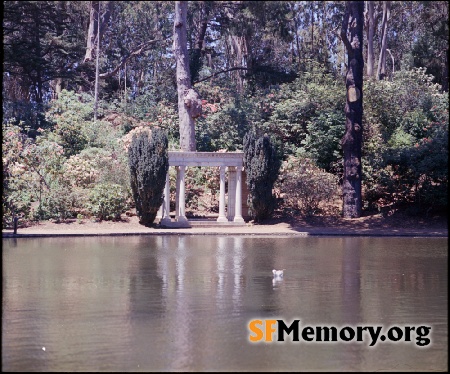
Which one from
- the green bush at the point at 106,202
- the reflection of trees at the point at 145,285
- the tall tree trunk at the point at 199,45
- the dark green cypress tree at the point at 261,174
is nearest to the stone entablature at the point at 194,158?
the dark green cypress tree at the point at 261,174

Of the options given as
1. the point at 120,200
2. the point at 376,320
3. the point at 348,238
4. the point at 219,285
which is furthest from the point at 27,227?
the point at 376,320

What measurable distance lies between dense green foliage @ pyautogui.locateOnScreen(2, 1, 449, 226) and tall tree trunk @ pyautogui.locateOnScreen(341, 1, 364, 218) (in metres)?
0.87

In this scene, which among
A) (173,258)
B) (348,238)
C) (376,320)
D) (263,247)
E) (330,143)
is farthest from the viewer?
(330,143)

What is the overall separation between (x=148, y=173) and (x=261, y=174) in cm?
463

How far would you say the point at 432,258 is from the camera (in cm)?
1780

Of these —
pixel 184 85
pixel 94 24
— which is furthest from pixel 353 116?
pixel 94 24

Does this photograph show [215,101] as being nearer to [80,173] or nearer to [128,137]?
[128,137]

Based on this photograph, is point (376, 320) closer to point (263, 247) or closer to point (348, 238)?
point (263, 247)

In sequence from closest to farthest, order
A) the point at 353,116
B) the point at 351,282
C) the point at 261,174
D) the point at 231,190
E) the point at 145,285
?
the point at 145,285 → the point at 351,282 → the point at 261,174 → the point at 231,190 → the point at 353,116

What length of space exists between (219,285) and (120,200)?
47.1 feet

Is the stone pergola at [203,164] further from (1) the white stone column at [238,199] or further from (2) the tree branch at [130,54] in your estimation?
(2) the tree branch at [130,54]

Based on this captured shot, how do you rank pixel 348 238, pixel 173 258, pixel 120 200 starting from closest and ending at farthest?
pixel 173 258
pixel 348 238
pixel 120 200

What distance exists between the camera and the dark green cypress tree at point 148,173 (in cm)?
2636

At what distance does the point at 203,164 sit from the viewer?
27891mm
